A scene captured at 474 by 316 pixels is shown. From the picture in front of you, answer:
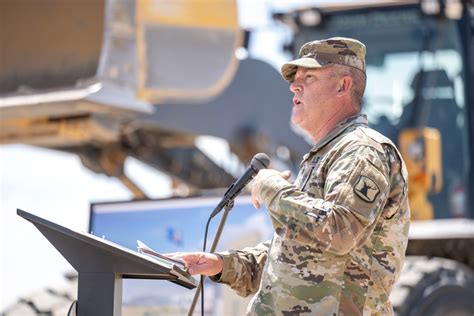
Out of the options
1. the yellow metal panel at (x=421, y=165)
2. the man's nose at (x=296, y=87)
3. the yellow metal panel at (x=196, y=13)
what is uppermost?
the man's nose at (x=296, y=87)

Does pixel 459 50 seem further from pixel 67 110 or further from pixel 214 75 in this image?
pixel 67 110

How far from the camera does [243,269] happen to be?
3.45 metres

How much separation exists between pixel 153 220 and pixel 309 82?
9.48 feet

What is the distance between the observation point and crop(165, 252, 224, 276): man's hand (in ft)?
10.8

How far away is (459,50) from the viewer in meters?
7.96

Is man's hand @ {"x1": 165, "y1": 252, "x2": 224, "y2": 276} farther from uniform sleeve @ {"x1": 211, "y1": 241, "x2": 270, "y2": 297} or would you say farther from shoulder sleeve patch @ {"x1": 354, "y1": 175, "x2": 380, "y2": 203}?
shoulder sleeve patch @ {"x1": 354, "y1": 175, "x2": 380, "y2": 203}

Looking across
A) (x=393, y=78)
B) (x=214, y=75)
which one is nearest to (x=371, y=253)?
(x=214, y=75)

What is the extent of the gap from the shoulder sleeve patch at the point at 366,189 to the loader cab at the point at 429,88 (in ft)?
15.4

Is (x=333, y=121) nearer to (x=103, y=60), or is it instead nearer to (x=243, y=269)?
(x=243, y=269)

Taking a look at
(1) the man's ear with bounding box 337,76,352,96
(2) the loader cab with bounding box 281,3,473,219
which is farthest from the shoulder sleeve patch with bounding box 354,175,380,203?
(2) the loader cab with bounding box 281,3,473,219

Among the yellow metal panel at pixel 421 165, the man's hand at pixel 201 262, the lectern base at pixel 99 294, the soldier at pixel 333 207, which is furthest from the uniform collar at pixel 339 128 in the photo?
the yellow metal panel at pixel 421 165

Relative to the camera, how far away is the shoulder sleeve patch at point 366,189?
294 cm

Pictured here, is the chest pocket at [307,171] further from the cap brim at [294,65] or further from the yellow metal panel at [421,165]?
the yellow metal panel at [421,165]

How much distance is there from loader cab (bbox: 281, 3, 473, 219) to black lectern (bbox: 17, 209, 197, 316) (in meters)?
4.73
